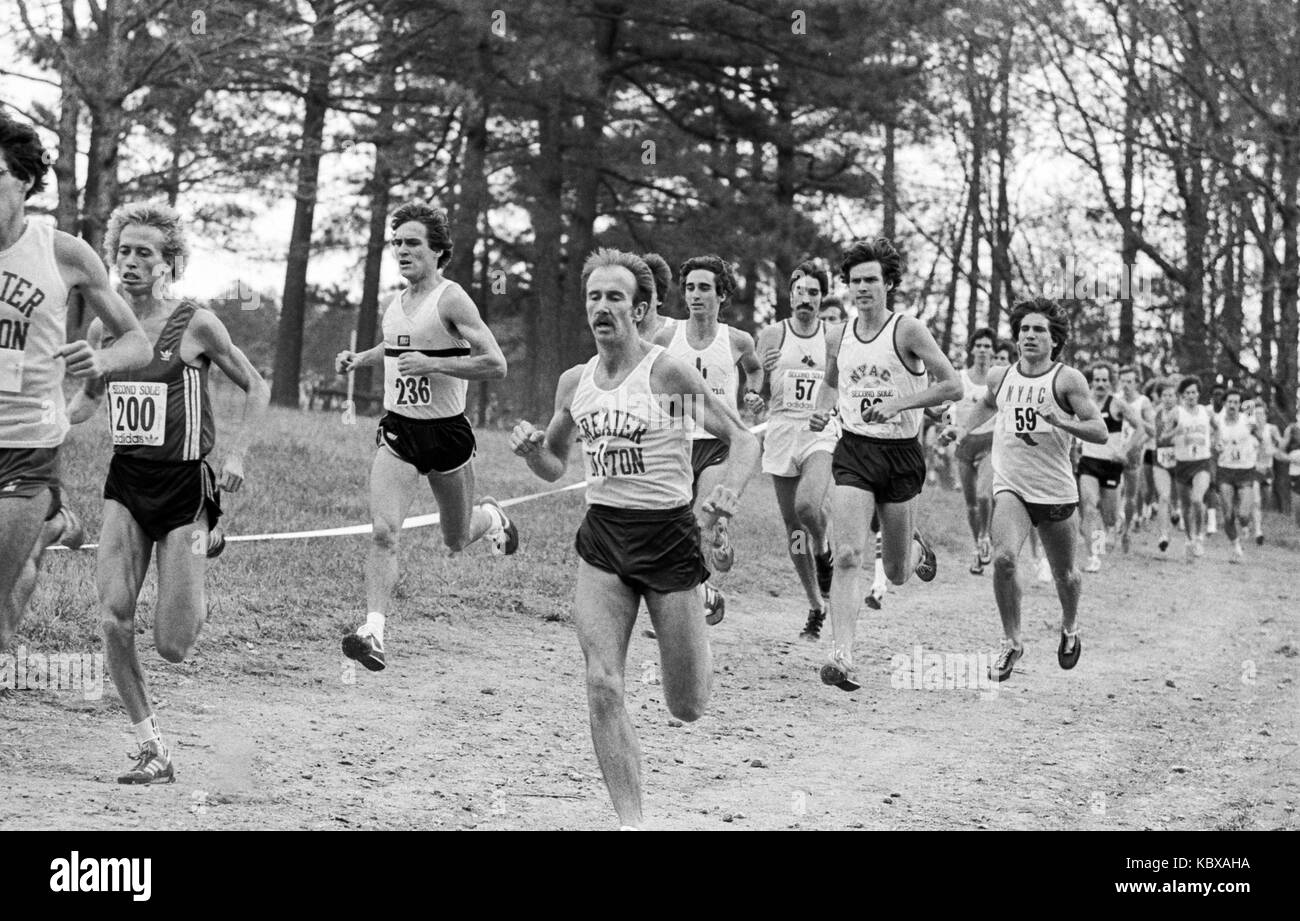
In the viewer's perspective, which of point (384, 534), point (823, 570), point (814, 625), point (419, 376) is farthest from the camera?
point (814, 625)

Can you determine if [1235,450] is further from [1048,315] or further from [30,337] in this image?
[30,337]

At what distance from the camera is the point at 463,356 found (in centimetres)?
826

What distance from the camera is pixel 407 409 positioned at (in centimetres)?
829

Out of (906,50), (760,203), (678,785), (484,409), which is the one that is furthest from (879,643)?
(484,409)

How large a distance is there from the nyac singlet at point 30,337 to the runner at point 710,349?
5041 mm

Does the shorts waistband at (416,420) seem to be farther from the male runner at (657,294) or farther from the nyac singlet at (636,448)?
the nyac singlet at (636,448)

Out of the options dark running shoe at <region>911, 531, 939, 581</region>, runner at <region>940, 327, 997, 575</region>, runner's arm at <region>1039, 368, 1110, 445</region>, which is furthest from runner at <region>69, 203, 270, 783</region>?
runner at <region>940, 327, 997, 575</region>

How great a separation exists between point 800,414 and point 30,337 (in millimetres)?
6343

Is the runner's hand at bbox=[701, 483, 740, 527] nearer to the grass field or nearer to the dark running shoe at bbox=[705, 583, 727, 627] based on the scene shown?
the grass field

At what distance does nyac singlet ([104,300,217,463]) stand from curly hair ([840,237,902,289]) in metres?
3.90

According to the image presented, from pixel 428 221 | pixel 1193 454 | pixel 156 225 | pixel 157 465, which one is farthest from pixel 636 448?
pixel 1193 454

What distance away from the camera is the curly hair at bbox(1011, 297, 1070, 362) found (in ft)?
32.6

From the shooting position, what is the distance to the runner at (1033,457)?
9.82 meters

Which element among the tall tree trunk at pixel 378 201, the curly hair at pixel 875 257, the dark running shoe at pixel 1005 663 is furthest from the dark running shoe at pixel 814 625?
the tall tree trunk at pixel 378 201
